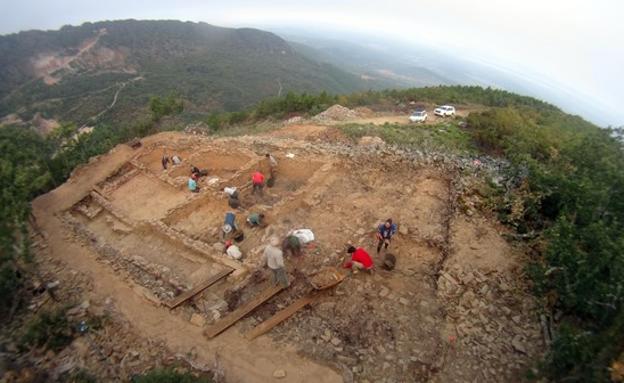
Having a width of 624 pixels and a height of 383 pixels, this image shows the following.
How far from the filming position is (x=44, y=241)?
10000mm

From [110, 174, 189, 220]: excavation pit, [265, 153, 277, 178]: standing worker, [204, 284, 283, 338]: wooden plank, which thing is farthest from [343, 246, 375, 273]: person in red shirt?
[265, 153, 277, 178]: standing worker

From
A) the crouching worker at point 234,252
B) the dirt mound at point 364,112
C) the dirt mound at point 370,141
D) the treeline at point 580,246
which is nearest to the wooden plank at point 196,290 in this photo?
the crouching worker at point 234,252

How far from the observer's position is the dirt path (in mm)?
5812

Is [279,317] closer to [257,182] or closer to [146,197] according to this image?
[257,182]

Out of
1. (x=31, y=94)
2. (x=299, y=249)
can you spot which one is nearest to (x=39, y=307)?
(x=299, y=249)

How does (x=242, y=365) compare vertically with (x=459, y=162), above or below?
below

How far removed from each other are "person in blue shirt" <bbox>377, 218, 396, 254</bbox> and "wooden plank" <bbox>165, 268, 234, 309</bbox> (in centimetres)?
372

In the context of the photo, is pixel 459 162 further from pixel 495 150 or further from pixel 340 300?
pixel 340 300

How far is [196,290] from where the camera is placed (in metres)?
7.59

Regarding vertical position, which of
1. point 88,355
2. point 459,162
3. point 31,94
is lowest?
point 31,94

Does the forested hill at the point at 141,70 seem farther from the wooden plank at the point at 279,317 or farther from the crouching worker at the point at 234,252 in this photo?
the wooden plank at the point at 279,317

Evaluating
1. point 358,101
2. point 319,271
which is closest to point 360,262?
point 319,271

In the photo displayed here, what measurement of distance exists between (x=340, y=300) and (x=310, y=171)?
6.90m

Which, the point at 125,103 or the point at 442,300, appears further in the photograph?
the point at 125,103
